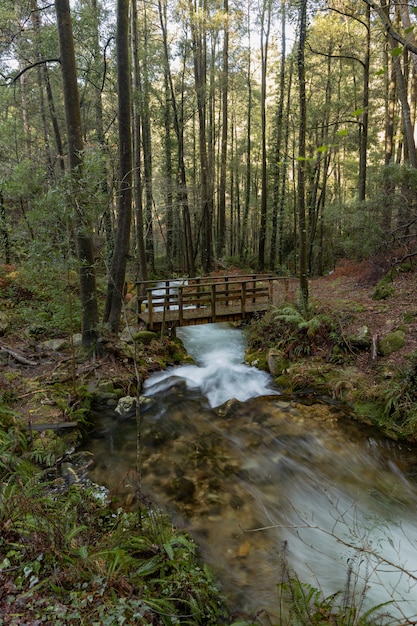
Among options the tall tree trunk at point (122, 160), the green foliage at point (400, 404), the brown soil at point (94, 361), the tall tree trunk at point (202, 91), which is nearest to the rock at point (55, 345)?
the brown soil at point (94, 361)

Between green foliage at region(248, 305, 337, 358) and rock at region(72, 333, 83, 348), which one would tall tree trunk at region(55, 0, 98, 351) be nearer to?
rock at region(72, 333, 83, 348)

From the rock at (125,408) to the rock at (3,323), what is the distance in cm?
379

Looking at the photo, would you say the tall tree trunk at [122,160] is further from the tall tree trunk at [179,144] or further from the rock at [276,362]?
the tall tree trunk at [179,144]

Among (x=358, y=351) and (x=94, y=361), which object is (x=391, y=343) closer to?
(x=358, y=351)

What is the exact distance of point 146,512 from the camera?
3594 millimetres

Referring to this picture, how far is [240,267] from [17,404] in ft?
53.6

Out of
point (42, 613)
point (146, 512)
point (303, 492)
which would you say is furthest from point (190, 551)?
point (303, 492)

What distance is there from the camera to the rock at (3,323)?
8.25m

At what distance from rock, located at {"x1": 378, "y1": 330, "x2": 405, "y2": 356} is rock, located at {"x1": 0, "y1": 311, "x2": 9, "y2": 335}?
8.79m

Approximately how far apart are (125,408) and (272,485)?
326cm

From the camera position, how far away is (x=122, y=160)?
7.80 metres

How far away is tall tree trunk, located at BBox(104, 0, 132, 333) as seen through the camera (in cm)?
727

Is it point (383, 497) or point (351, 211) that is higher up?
point (351, 211)

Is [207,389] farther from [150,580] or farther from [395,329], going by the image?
[150,580]
